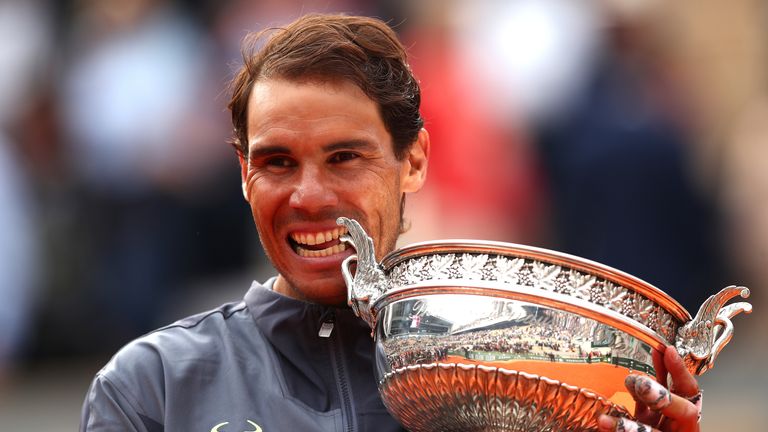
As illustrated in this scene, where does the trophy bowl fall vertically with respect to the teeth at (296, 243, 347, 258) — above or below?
below

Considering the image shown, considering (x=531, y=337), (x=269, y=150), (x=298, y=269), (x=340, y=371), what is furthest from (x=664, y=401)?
(x=269, y=150)

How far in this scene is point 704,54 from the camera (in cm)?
853

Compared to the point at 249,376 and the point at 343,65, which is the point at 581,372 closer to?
the point at 249,376

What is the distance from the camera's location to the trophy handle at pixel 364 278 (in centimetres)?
307

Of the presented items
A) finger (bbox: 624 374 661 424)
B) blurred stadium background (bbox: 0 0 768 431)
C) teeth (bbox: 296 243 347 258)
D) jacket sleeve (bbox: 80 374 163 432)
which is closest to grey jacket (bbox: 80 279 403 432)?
jacket sleeve (bbox: 80 374 163 432)

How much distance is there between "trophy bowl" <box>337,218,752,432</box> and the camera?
2.80 m

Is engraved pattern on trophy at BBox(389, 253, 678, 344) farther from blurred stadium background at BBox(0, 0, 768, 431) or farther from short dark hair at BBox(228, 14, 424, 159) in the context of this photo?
blurred stadium background at BBox(0, 0, 768, 431)

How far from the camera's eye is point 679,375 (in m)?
2.89

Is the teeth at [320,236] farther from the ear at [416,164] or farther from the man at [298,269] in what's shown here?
the ear at [416,164]

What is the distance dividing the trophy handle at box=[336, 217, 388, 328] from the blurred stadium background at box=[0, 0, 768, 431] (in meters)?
3.59

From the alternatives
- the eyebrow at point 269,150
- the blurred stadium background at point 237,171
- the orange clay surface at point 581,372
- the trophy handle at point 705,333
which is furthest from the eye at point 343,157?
the blurred stadium background at point 237,171

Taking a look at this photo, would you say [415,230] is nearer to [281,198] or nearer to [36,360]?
[36,360]

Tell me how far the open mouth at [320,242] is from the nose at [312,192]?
65mm

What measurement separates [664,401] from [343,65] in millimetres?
1159
